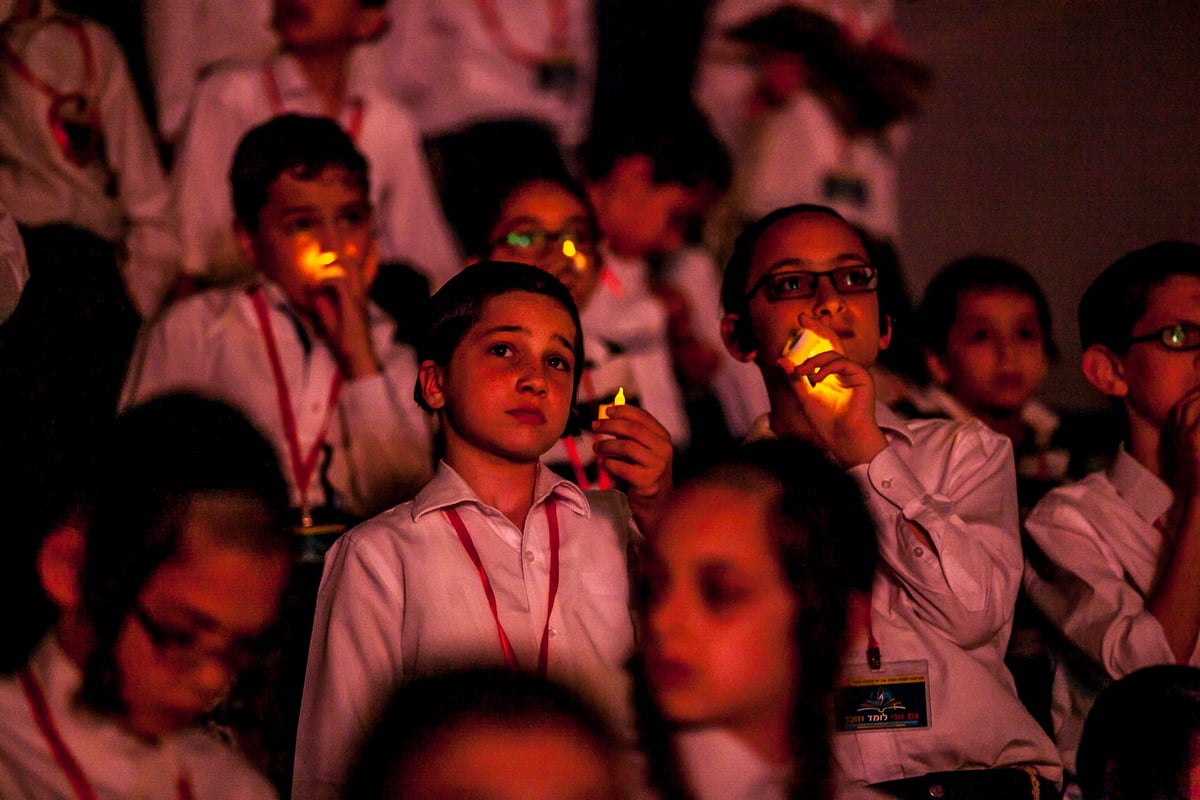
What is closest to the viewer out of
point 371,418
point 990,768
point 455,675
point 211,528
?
point 455,675

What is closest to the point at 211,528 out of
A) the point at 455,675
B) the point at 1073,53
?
the point at 455,675

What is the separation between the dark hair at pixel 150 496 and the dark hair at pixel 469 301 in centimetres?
33

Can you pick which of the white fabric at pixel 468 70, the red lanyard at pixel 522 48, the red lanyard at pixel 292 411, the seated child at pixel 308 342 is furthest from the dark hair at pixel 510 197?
the red lanyard at pixel 522 48

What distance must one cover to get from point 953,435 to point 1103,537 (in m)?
0.45

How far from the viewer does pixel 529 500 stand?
2.22 meters

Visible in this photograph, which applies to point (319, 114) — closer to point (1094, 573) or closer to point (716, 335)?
point (716, 335)

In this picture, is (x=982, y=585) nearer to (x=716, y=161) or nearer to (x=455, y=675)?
(x=455, y=675)

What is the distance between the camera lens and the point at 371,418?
→ 115 inches

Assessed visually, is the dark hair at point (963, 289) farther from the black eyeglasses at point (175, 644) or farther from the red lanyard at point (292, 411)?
the black eyeglasses at point (175, 644)

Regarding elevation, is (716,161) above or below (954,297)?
above

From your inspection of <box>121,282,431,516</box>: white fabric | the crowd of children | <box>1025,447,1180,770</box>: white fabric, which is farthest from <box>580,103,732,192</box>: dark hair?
<box>1025,447,1180,770</box>: white fabric

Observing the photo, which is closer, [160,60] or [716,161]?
[160,60]

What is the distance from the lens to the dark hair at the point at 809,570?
1.78 metres

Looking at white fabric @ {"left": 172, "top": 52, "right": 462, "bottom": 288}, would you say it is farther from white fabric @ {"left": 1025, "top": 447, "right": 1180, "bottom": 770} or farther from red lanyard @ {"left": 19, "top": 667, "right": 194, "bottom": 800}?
red lanyard @ {"left": 19, "top": 667, "right": 194, "bottom": 800}
